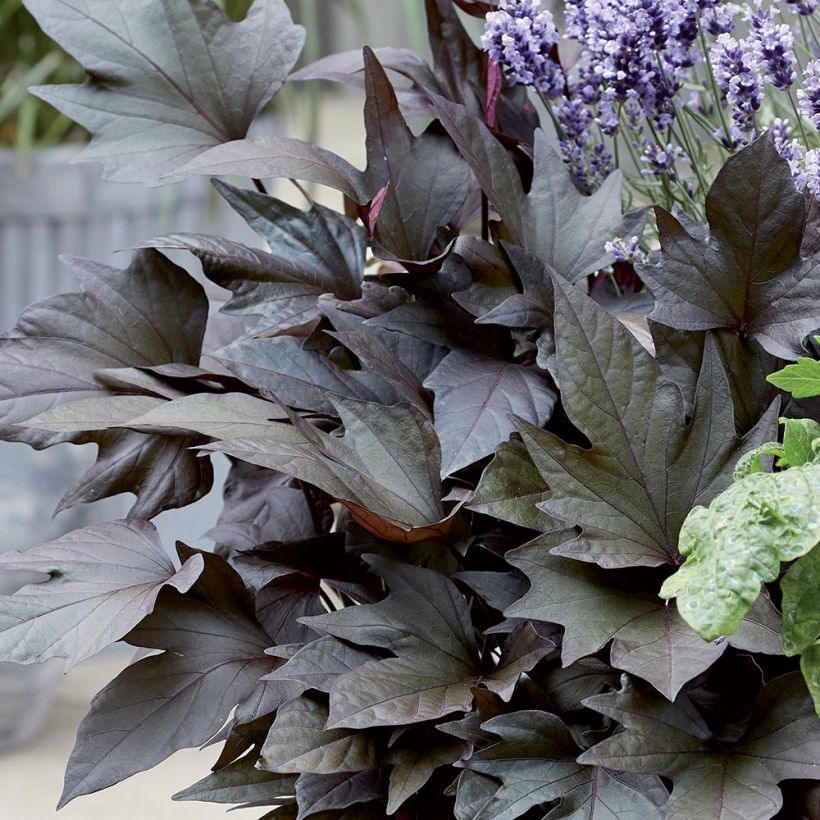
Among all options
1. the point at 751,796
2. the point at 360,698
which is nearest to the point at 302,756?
the point at 360,698

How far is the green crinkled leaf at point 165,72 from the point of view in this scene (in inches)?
17.9

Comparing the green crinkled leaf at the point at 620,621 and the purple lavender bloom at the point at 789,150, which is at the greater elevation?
the purple lavender bloom at the point at 789,150

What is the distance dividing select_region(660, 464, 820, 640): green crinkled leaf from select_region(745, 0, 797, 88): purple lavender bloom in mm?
204

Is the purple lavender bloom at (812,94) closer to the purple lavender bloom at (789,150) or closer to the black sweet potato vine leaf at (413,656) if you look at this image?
the purple lavender bloom at (789,150)

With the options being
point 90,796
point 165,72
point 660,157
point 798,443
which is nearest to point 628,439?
point 798,443

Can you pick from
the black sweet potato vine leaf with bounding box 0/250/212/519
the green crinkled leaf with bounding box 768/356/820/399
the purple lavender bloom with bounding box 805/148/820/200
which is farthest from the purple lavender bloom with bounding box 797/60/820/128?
the black sweet potato vine leaf with bounding box 0/250/212/519

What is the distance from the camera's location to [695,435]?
0.34 metres

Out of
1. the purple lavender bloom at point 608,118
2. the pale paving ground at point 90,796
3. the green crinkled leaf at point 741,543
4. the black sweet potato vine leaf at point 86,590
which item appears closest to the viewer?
the green crinkled leaf at point 741,543

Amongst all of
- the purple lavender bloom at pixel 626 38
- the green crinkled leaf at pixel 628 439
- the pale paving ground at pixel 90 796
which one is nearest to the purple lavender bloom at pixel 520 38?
the purple lavender bloom at pixel 626 38

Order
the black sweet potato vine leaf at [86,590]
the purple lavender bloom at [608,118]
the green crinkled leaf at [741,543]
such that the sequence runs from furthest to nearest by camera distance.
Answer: the purple lavender bloom at [608,118]
the black sweet potato vine leaf at [86,590]
the green crinkled leaf at [741,543]

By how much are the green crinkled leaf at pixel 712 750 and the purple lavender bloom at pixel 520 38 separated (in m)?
0.24

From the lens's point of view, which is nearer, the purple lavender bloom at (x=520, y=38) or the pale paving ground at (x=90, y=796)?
the purple lavender bloom at (x=520, y=38)

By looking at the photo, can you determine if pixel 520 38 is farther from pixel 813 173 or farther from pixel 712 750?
pixel 712 750

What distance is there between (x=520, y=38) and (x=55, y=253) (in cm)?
117
